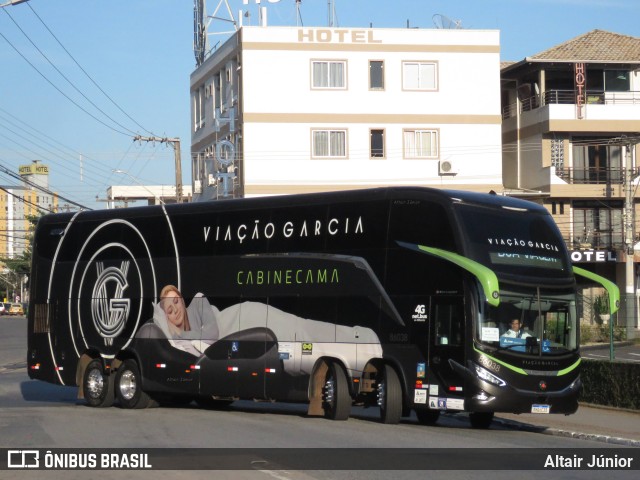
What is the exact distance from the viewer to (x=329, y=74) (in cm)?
5516

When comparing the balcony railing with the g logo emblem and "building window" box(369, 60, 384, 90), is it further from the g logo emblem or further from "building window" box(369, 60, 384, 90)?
the g logo emblem

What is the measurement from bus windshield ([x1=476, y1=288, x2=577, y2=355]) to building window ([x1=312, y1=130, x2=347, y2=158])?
120 ft

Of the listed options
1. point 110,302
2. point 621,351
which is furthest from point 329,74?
point 110,302

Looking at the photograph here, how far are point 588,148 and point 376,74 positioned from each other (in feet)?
37.4

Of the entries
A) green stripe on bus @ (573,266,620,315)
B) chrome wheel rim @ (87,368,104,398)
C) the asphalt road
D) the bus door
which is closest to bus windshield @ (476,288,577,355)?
the bus door

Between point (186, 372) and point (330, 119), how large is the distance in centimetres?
3351

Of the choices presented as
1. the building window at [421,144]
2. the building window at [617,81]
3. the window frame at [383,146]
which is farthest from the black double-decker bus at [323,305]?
the building window at [617,81]

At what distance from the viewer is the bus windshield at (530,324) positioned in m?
18.5

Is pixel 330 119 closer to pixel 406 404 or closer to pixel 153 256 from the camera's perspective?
pixel 153 256

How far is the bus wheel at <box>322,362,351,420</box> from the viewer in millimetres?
20234

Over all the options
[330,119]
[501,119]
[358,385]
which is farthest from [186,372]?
[501,119]

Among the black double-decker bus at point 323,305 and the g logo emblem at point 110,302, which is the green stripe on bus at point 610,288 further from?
the g logo emblem at point 110,302

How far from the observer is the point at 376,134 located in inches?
2196

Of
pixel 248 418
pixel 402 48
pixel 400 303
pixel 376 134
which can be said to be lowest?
pixel 248 418
